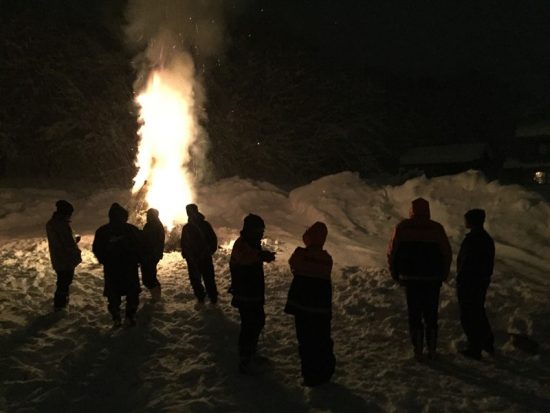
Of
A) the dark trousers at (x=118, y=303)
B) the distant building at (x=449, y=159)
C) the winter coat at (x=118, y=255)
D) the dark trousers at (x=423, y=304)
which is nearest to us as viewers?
the dark trousers at (x=423, y=304)

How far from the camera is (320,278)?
5.43 metres

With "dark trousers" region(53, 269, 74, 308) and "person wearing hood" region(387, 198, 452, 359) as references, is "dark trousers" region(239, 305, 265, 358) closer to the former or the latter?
"person wearing hood" region(387, 198, 452, 359)

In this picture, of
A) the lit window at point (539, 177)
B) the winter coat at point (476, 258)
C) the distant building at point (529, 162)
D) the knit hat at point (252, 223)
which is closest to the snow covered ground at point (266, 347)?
the winter coat at point (476, 258)

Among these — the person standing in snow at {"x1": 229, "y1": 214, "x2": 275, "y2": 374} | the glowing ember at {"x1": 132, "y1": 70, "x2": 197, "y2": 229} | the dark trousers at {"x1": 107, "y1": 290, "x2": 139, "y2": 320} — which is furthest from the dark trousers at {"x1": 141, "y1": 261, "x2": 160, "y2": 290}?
the glowing ember at {"x1": 132, "y1": 70, "x2": 197, "y2": 229}

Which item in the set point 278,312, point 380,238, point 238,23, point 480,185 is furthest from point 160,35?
point 238,23

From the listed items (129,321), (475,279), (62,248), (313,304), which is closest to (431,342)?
(475,279)

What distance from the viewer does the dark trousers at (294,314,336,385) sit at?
5.46 meters

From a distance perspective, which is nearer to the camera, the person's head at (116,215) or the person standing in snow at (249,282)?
the person standing in snow at (249,282)

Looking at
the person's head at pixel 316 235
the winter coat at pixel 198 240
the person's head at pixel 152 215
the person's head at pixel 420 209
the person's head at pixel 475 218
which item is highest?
the person's head at pixel 152 215

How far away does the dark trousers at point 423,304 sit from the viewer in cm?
598

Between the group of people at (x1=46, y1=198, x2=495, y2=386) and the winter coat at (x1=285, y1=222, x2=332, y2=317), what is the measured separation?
0.03 ft

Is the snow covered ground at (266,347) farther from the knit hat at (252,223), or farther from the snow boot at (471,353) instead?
the knit hat at (252,223)

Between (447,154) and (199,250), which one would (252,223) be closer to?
(199,250)

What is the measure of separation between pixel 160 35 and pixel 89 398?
11.5 metres
